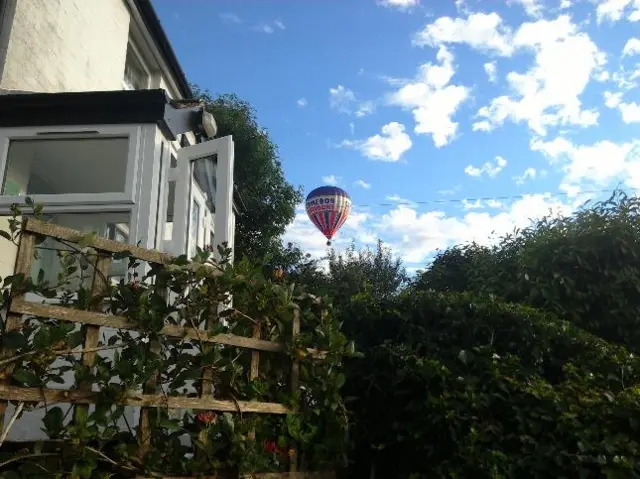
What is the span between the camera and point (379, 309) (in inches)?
167

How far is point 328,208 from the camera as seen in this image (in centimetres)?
1878

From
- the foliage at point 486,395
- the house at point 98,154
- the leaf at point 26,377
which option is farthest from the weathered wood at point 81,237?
the foliage at point 486,395

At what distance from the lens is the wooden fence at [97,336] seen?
222cm

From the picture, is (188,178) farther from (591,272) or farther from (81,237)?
(591,272)

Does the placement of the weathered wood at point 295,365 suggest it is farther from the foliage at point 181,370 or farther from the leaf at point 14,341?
the leaf at point 14,341

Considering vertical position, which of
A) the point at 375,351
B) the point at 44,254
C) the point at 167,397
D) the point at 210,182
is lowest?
the point at 167,397

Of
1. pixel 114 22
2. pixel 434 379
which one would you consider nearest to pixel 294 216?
pixel 114 22

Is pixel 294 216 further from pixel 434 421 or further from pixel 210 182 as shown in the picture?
pixel 434 421

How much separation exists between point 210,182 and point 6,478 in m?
4.50

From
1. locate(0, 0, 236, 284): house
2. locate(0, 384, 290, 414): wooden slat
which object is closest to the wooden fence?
locate(0, 384, 290, 414): wooden slat

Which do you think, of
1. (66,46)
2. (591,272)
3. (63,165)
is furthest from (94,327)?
(66,46)

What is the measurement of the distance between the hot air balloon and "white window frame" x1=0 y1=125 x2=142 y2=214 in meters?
14.4

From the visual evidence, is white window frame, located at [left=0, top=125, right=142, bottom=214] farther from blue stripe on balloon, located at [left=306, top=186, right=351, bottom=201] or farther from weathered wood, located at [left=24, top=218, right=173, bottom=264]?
blue stripe on balloon, located at [left=306, top=186, right=351, bottom=201]

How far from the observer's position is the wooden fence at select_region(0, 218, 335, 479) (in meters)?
2.22
